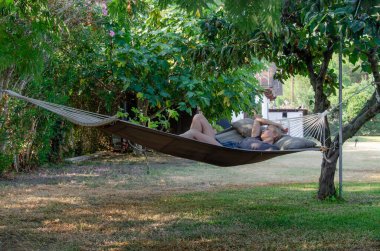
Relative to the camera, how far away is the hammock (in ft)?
12.1

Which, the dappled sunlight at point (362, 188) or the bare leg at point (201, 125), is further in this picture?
the dappled sunlight at point (362, 188)

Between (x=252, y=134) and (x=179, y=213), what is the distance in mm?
969

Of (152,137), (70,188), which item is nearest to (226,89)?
(70,188)

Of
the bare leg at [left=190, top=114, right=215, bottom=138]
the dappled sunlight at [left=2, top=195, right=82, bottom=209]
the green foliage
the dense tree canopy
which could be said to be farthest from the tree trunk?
the green foliage

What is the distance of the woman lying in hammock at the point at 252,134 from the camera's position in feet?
14.2

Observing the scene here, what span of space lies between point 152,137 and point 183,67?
182 inches

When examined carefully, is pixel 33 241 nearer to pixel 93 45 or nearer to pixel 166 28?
pixel 93 45

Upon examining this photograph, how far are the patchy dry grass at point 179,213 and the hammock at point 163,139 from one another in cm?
44

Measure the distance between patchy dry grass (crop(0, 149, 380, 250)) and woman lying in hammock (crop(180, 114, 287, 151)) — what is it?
0.52 m

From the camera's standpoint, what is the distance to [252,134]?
470 centimetres

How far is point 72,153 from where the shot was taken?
932cm

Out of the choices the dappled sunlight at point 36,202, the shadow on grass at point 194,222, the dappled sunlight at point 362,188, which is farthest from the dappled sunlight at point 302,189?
the dappled sunlight at point 36,202

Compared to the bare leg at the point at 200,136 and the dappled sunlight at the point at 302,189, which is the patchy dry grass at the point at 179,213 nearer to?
the dappled sunlight at the point at 302,189

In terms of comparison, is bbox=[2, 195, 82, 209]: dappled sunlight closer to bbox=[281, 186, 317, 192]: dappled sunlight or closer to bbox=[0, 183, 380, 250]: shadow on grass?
bbox=[0, 183, 380, 250]: shadow on grass
